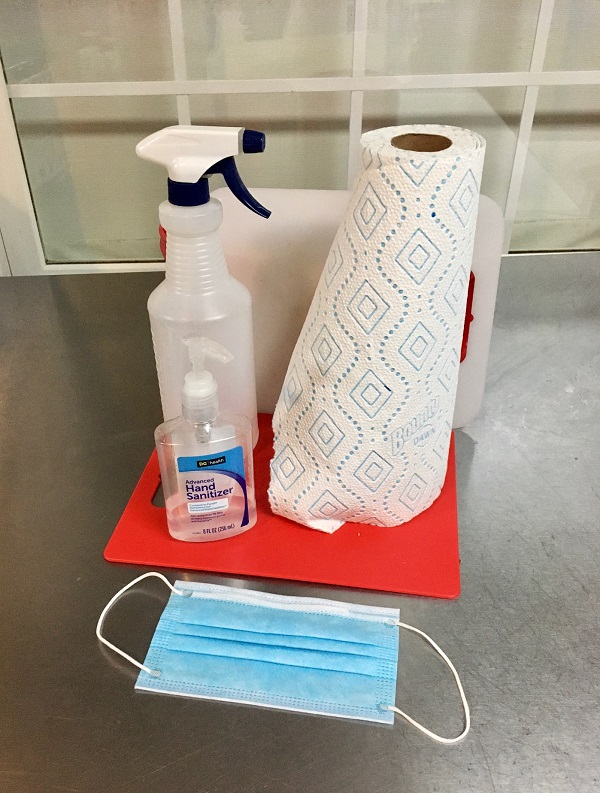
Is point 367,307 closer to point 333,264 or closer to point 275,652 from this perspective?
point 333,264

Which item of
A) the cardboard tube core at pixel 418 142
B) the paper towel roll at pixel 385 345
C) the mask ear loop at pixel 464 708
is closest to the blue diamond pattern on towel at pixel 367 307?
the paper towel roll at pixel 385 345

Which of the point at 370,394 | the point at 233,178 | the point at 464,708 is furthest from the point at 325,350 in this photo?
the point at 464,708

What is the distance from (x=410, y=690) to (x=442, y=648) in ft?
0.14

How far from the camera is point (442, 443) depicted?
528 mm

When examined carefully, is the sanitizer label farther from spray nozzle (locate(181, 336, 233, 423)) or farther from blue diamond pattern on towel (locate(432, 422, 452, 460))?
blue diamond pattern on towel (locate(432, 422, 452, 460))

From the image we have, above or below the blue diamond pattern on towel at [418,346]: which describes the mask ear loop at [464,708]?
below

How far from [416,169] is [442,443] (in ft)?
0.72

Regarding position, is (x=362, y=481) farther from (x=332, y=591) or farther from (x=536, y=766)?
(x=536, y=766)

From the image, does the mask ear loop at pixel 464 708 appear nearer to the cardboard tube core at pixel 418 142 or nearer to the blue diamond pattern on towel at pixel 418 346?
the blue diamond pattern on towel at pixel 418 346

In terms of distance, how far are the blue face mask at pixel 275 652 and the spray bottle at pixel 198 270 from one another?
0.19 m

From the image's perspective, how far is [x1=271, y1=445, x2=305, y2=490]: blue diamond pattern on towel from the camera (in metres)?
0.53

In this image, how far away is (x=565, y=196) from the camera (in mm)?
1266

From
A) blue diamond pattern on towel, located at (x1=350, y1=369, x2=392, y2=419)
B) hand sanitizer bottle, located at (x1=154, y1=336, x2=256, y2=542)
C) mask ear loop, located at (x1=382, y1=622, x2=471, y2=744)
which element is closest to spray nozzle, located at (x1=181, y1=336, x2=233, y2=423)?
hand sanitizer bottle, located at (x1=154, y1=336, x2=256, y2=542)

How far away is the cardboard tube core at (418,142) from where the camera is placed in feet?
1.49
